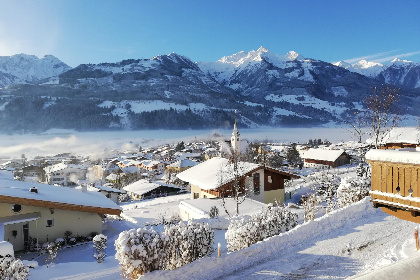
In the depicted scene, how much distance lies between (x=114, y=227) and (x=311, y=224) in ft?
40.9

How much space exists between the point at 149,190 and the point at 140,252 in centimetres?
5223

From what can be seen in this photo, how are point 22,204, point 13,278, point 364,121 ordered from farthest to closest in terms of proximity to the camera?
point 364,121 < point 22,204 < point 13,278

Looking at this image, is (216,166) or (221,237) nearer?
(221,237)

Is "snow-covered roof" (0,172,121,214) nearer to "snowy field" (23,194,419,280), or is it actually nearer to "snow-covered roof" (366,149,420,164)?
"snowy field" (23,194,419,280)

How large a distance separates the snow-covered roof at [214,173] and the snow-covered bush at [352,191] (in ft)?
35.6

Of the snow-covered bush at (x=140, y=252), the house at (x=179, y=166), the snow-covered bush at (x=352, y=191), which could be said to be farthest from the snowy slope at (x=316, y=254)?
the house at (x=179, y=166)

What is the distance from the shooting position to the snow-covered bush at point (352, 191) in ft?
65.1

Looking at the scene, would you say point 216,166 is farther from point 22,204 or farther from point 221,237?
point 22,204

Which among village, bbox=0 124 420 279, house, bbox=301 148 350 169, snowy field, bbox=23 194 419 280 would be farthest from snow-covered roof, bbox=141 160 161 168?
snowy field, bbox=23 194 419 280

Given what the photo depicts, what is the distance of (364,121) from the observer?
99.5 ft

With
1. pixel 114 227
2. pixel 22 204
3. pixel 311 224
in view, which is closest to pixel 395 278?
pixel 311 224

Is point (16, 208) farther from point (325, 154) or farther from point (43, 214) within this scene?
point (325, 154)

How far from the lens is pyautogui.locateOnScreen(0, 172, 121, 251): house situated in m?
15.4

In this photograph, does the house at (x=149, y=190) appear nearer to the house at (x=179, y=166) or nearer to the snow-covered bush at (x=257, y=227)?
the house at (x=179, y=166)
